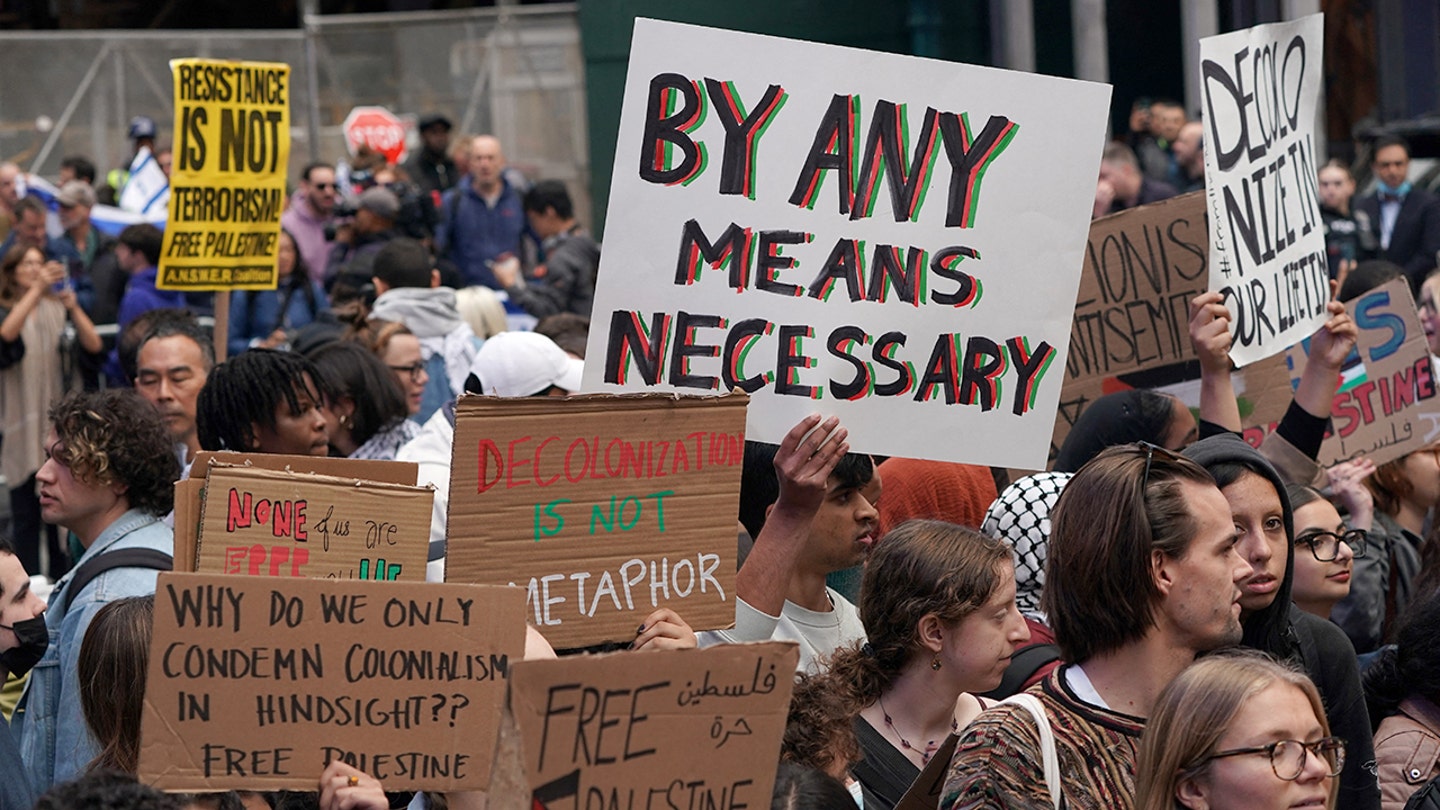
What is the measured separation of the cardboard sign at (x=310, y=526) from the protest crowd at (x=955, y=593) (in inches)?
2.2

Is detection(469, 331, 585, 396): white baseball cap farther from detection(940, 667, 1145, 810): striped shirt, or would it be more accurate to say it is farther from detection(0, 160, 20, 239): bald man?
detection(0, 160, 20, 239): bald man

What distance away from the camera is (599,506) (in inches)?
153

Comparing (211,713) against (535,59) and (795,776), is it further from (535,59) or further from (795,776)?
(535,59)

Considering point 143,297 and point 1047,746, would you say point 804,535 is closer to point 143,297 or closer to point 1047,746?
point 1047,746

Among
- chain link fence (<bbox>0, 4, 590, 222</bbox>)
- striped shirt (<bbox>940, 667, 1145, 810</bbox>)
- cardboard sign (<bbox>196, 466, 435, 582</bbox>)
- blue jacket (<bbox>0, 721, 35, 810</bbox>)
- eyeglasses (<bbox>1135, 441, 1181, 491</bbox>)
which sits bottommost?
blue jacket (<bbox>0, 721, 35, 810</bbox>)

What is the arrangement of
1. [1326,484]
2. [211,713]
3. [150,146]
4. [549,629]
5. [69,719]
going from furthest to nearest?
[150,146]
[1326,484]
[69,719]
[549,629]
[211,713]

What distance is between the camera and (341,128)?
18656 mm

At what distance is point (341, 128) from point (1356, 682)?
52.0 ft

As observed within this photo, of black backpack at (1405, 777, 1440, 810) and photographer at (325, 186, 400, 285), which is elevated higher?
photographer at (325, 186, 400, 285)

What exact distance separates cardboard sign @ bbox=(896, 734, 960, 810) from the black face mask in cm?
202

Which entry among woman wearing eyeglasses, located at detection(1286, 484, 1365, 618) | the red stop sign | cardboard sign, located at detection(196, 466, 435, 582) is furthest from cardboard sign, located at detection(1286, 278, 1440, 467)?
the red stop sign

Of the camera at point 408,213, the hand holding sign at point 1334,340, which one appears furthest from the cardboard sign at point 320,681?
the camera at point 408,213

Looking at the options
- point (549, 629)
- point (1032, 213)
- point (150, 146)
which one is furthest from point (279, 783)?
point (150, 146)

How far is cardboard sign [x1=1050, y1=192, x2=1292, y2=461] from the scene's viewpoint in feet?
20.6
